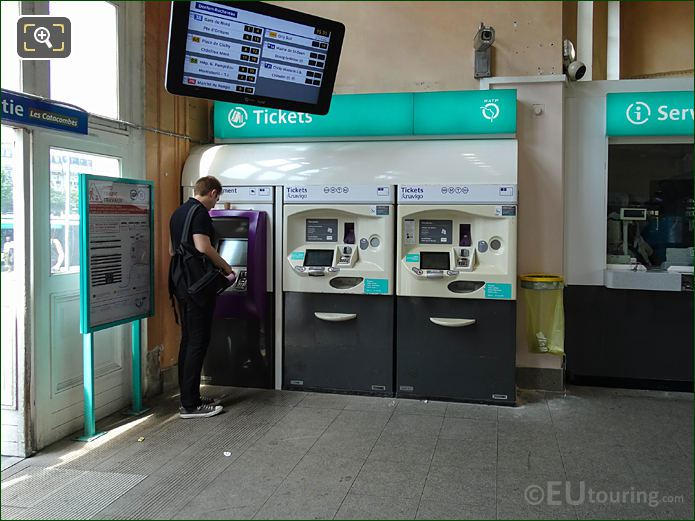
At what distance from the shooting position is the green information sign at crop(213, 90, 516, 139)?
15.9ft

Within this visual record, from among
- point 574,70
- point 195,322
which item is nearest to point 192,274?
point 195,322

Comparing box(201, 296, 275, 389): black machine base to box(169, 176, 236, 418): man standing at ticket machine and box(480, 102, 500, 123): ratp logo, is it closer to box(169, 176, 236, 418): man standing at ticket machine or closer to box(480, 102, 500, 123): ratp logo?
box(169, 176, 236, 418): man standing at ticket machine

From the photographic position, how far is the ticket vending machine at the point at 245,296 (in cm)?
495

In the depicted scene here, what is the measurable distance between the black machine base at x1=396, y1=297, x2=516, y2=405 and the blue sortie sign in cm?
253

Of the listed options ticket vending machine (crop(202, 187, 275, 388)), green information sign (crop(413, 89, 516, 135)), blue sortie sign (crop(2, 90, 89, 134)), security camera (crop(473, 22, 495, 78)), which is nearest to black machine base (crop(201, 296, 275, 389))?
ticket vending machine (crop(202, 187, 275, 388))

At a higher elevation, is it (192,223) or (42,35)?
(42,35)

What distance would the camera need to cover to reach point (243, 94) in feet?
12.0

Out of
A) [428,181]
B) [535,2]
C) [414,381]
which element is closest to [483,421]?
[414,381]

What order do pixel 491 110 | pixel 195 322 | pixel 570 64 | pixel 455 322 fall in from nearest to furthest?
pixel 195 322 < pixel 455 322 < pixel 491 110 < pixel 570 64

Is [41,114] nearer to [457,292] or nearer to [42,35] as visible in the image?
[42,35]

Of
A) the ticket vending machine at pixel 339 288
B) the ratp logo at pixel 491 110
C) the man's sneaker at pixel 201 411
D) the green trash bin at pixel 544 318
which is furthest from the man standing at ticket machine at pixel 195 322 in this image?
the green trash bin at pixel 544 318

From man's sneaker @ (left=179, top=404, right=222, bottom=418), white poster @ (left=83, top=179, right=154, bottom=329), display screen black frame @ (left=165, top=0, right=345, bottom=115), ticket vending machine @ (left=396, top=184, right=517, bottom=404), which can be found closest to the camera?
display screen black frame @ (left=165, top=0, right=345, bottom=115)

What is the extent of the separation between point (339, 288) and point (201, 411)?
1351 millimetres

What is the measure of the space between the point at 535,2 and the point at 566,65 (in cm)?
57
